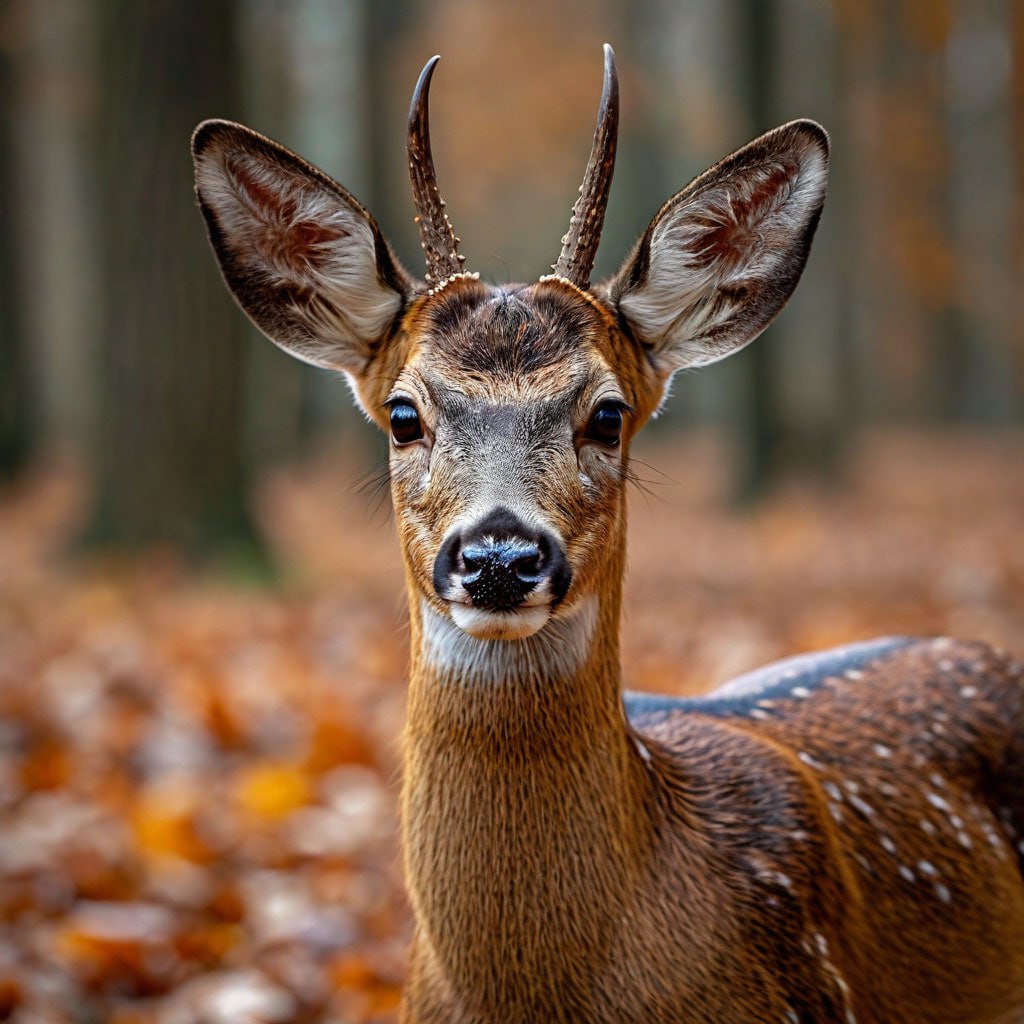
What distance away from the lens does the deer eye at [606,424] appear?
3229 millimetres

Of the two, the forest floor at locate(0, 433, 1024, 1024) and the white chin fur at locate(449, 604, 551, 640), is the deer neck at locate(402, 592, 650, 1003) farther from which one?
the forest floor at locate(0, 433, 1024, 1024)

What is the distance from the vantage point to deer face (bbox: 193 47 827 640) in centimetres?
297

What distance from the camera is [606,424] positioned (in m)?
3.24

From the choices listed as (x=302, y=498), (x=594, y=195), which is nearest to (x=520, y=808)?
(x=594, y=195)

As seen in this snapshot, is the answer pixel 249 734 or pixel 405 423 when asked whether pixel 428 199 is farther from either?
pixel 249 734

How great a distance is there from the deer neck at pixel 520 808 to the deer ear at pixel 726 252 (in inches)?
30.9

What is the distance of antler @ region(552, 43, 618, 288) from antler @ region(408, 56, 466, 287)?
0.83ft

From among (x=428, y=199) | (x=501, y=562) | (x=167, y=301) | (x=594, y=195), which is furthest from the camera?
(x=167, y=301)

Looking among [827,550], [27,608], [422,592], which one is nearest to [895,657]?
[422,592]

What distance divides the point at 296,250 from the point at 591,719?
1366mm

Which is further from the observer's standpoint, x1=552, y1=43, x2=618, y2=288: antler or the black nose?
x1=552, y1=43, x2=618, y2=288: antler

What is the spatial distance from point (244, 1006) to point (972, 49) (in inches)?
1122

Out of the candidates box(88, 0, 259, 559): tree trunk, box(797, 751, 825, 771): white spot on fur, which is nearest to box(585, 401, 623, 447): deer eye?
box(797, 751, 825, 771): white spot on fur

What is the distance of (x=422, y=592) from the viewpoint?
321 cm
